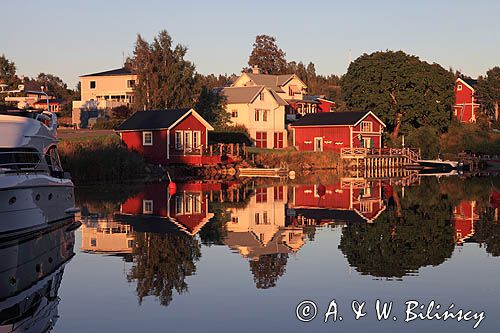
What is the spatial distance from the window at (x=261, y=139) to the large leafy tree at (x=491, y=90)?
124 ft

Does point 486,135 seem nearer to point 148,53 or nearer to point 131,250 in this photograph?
point 148,53

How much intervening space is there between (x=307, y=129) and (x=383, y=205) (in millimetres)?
52999

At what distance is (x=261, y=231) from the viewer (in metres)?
30.9

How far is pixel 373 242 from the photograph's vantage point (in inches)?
1061

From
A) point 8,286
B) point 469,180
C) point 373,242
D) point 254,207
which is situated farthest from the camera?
point 469,180

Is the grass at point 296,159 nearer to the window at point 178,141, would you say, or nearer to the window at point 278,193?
the window at point 178,141

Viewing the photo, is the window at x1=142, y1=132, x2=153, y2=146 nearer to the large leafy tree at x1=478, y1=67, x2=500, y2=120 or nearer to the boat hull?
the boat hull

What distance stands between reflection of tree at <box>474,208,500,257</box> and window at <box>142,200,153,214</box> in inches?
556

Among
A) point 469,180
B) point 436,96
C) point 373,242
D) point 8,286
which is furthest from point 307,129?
point 8,286

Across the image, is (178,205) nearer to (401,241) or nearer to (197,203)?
(197,203)

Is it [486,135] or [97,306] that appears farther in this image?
[486,135]

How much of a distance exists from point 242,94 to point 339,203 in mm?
55250

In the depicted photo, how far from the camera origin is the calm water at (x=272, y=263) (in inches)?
623

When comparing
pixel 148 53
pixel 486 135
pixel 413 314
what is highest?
pixel 148 53
